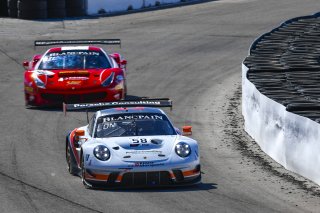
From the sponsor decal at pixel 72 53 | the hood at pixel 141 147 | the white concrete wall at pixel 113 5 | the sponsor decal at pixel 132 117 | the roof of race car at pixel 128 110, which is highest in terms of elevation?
the roof of race car at pixel 128 110

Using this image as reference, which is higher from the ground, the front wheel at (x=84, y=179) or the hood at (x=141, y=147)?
the hood at (x=141, y=147)

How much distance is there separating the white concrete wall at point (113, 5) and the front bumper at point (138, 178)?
26134 mm

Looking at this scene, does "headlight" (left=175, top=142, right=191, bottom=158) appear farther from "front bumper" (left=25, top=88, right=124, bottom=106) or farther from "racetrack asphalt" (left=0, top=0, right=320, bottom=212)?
"front bumper" (left=25, top=88, right=124, bottom=106)

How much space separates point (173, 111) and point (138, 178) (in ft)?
27.2

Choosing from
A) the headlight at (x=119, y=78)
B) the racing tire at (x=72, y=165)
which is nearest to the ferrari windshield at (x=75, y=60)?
the headlight at (x=119, y=78)

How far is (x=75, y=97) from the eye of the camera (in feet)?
71.8

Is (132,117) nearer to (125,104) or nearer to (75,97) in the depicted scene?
(125,104)

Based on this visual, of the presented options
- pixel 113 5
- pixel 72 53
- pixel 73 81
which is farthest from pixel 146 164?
pixel 113 5

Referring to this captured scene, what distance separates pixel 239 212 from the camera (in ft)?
40.8

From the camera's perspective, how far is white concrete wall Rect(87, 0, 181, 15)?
131 feet

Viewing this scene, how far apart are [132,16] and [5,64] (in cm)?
1121

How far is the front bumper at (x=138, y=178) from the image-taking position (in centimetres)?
1391

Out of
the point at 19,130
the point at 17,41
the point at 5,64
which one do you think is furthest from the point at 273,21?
the point at 19,130

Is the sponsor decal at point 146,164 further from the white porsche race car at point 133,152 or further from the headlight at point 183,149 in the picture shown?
the headlight at point 183,149
